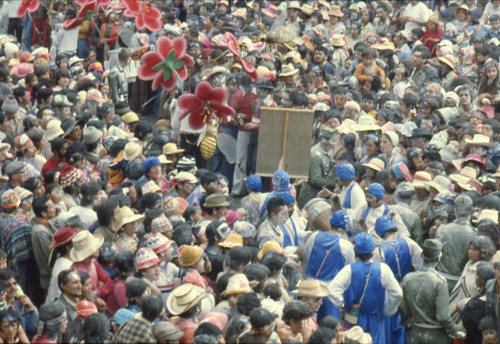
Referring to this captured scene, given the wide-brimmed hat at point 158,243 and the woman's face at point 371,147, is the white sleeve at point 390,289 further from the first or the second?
the woman's face at point 371,147

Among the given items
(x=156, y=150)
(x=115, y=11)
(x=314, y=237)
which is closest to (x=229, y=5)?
(x=115, y=11)

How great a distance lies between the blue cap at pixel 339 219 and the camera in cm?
953

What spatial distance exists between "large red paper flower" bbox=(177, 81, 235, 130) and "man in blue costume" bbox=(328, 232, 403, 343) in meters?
3.42

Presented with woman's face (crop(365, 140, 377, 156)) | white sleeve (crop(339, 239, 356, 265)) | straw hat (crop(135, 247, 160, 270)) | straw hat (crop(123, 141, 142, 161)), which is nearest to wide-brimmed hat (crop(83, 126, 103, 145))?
straw hat (crop(123, 141, 142, 161))

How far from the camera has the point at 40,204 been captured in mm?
9711

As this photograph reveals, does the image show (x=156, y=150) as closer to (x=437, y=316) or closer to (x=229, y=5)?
(x=437, y=316)

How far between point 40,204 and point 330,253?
2.85 meters

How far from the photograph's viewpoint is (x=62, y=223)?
31.3 ft

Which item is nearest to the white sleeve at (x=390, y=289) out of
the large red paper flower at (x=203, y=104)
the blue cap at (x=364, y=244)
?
the blue cap at (x=364, y=244)

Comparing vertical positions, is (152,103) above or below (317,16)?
below

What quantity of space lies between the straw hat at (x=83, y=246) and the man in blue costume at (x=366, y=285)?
2131mm

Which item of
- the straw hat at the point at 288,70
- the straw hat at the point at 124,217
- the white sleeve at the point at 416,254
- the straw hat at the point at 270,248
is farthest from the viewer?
the straw hat at the point at 288,70

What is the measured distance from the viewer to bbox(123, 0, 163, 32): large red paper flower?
1238 centimetres

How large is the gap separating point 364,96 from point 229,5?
24.5 feet
